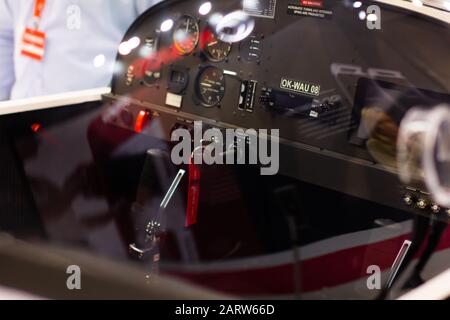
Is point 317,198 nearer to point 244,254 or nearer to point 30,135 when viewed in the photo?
point 244,254

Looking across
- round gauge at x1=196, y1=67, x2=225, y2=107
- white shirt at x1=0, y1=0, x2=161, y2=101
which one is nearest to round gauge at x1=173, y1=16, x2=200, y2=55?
round gauge at x1=196, y1=67, x2=225, y2=107

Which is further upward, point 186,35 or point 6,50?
point 186,35

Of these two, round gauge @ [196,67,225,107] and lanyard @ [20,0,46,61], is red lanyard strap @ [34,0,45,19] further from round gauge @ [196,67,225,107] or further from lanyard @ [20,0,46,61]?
round gauge @ [196,67,225,107]

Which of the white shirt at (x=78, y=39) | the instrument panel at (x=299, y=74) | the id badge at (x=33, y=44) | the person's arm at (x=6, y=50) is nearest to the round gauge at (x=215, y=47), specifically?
the instrument panel at (x=299, y=74)

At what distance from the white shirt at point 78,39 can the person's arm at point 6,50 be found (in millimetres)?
147

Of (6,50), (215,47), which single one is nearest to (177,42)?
(215,47)

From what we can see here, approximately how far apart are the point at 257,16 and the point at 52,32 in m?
1.45

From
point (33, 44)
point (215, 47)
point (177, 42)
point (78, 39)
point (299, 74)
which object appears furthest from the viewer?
point (33, 44)

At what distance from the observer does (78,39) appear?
2.99 m

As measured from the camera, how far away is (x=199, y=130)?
2.20 meters

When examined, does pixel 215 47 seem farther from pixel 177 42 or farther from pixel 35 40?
pixel 35 40

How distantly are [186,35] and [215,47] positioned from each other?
0.57 feet

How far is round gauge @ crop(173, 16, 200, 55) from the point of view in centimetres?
226
